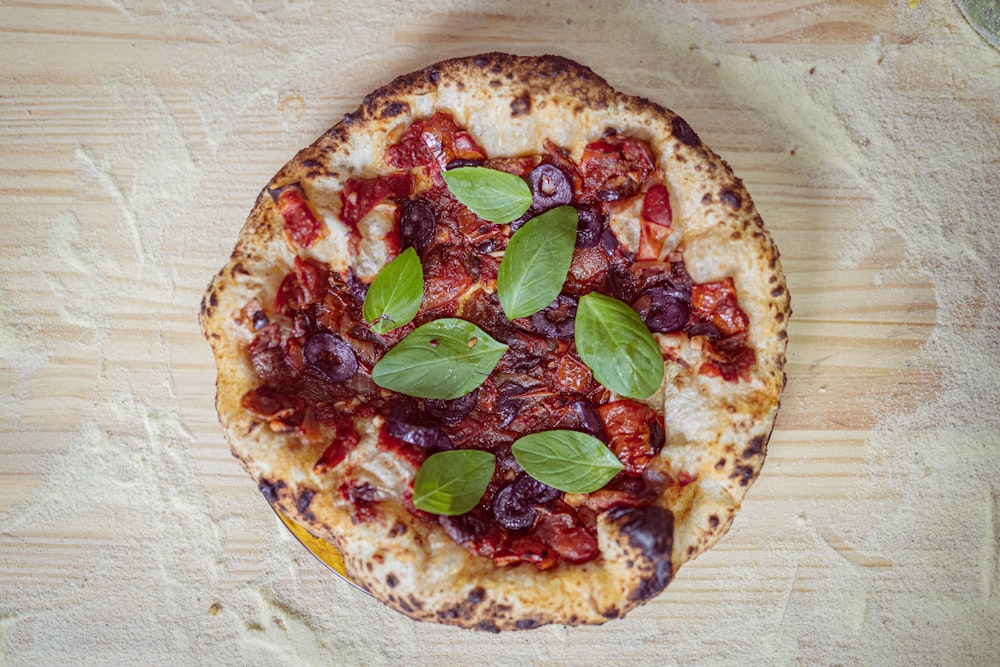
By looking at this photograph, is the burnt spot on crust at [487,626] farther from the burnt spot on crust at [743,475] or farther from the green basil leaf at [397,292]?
the green basil leaf at [397,292]

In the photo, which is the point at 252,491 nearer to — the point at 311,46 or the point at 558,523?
the point at 558,523

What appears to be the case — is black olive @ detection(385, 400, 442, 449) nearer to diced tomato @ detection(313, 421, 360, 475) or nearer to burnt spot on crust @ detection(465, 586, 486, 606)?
diced tomato @ detection(313, 421, 360, 475)

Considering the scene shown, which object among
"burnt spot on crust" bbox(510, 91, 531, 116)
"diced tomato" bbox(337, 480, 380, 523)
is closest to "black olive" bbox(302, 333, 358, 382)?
"diced tomato" bbox(337, 480, 380, 523)

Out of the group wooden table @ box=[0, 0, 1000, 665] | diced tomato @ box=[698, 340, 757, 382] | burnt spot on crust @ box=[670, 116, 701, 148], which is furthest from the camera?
wooden table @ box=[0, 0, 1000, 665]

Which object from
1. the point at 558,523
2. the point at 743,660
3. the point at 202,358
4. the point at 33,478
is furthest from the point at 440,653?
the point at 33,478

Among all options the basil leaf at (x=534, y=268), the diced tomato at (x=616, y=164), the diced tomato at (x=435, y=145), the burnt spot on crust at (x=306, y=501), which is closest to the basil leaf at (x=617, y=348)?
the basil leaf at (x=534, y=268)

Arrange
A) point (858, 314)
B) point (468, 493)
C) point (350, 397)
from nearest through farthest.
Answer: point (468, 493), point (350, 397), point (858, 314)

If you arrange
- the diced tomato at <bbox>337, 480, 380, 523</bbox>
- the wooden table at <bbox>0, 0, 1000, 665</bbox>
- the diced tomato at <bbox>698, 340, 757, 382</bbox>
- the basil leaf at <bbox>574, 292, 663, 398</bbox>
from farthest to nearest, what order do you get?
the wooden table at <bbox>0, 0, 1000, 665</bbox>
the diced tomato at <bbox>698, 340, 757, 382</bbox>
the diced tomato at <bbox>337, 480, 380, 523</bbox>
the basil leaf at <bbox>574, 292, 663, 398</bbox>
